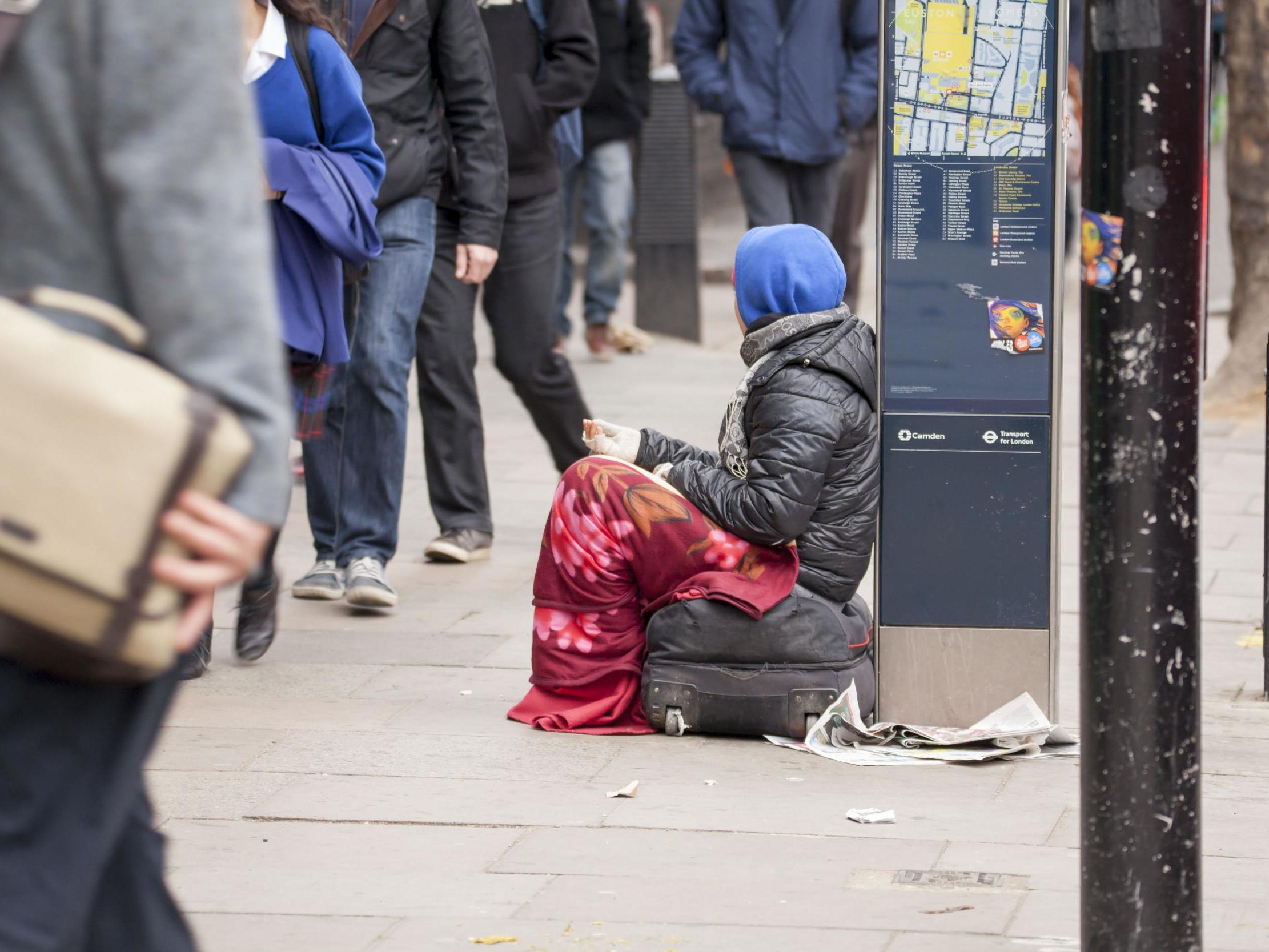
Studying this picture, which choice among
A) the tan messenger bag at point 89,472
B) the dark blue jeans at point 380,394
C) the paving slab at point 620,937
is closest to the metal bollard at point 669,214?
the dark blue jeans at point 380,394

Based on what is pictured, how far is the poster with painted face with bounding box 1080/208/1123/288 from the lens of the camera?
2785 mm

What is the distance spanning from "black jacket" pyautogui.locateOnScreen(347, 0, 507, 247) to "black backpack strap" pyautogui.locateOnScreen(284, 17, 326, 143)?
0.83 meters

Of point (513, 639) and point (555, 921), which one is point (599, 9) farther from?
point (555, 921)

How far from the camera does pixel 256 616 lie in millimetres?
4832

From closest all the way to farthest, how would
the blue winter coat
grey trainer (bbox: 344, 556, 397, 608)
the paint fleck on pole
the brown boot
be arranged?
1. the paint fleck on pole
2. grey trainer (bbox: 344, 556, 397, 608)
3. the blue winter coat
4. the brown boot

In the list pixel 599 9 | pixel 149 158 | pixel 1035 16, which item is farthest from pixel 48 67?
pixel 599 9

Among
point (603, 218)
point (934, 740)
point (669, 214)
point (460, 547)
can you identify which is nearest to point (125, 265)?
point (934, 740)

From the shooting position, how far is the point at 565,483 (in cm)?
465

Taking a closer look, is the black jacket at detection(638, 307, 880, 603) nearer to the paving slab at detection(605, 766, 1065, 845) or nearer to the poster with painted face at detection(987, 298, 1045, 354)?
the poster with painted face at detection(987, 298, 1045, 354)

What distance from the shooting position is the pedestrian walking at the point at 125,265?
182 centimetres

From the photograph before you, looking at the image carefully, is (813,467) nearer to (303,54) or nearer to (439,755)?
(439,755)

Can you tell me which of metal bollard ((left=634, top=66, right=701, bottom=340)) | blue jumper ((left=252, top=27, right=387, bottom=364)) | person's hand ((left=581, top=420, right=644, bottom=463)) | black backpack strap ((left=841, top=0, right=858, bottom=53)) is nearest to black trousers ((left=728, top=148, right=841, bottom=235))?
black backpack strap ((left=841, top=0, right=858, bottom=53))

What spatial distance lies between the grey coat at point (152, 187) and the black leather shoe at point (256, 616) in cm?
293

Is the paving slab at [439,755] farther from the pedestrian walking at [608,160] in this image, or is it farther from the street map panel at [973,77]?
the pedestrian walking at [608,160]
